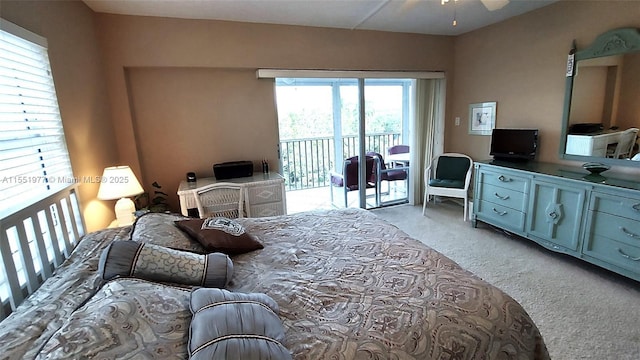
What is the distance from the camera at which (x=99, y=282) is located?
1231 millimetres

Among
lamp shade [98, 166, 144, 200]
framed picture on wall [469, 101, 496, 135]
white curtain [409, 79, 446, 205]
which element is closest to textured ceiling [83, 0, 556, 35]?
white curtain [409, 79, 446, 205]

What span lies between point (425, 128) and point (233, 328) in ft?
13.6

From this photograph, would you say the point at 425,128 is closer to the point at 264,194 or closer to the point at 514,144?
the point at 514,144

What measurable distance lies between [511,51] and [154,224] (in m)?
4.07

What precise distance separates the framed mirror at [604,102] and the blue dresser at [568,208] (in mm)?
211

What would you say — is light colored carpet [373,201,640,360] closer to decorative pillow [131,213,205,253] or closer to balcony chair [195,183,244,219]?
balcony chair [195,183,244,219]

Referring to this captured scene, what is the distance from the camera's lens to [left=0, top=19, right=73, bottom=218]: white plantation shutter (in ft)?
4.66

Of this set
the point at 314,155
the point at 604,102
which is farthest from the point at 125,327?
the point at 314,155

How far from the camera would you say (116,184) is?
2.35 m

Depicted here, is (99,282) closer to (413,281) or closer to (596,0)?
(413,281)

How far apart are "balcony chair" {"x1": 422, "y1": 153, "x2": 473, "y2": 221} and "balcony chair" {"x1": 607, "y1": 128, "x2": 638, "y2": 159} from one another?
4.32 feet

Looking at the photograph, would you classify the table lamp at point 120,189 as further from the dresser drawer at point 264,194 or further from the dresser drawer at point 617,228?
the dresser drawer at point 617,228

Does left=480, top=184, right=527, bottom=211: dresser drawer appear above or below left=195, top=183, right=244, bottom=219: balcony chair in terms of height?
below

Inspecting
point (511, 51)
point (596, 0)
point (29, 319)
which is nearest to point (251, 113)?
point (29, 319)
